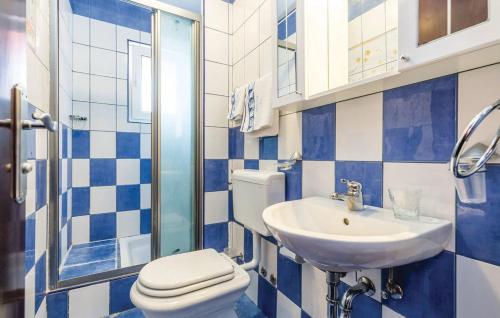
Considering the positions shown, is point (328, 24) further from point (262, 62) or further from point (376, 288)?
point (376, 288)

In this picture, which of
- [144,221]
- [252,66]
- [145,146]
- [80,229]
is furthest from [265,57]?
[80,229]

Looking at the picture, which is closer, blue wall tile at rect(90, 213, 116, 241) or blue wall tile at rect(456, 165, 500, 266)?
blue wall tile at rect(456, 165, 500, 266)

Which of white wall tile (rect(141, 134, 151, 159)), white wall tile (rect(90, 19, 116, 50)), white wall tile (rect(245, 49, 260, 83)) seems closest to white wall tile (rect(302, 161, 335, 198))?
white wall tile (rect(245, 49, 260, 83))

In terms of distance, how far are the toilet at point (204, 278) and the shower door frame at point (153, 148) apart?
0.41 metres

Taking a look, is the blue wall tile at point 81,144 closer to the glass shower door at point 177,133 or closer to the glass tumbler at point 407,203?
the glass shower door at point 177,133

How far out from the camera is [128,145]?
2154 millimetres

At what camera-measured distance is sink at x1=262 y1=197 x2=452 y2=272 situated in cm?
50

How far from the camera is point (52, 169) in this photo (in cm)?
122

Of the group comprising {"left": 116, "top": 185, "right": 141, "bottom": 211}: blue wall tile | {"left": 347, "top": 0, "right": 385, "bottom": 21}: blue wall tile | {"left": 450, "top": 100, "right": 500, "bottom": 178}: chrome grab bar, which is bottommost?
{"left": 116, "top": 185, "right": 141, "bottom": 211}: blue wall tile

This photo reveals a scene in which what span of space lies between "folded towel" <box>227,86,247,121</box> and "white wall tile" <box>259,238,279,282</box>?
76 centimetres

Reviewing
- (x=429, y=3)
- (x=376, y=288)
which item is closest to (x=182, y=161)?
(x=376, y=288)

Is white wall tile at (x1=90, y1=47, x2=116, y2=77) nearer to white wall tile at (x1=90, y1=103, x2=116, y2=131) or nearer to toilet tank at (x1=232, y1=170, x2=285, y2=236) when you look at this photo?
white wall tile at (x1=90, y1=103, x2=116, y2=131)

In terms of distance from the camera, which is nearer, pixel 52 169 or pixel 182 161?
pixel 52 169

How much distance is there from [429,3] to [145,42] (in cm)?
230
